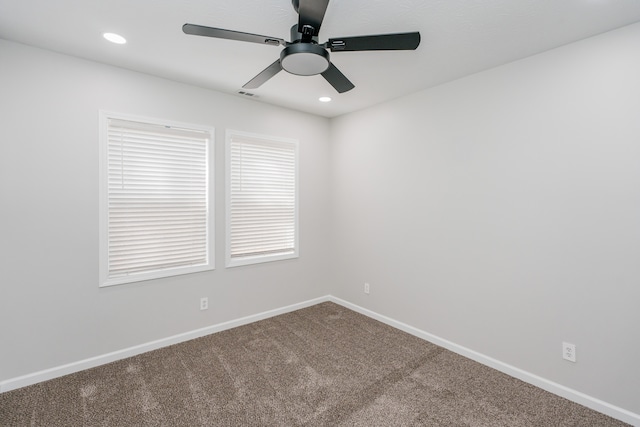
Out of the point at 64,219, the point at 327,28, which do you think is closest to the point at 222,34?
the point at 327,28

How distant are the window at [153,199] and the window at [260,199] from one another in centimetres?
29

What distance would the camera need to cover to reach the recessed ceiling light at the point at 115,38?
2174 millimetres

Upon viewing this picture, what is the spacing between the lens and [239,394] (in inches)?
90.4

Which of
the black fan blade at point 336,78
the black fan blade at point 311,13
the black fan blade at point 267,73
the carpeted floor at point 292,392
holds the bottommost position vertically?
the carpeted floor at point 292,392

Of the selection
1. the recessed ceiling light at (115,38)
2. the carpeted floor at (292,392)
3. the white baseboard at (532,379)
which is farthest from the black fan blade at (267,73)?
the white baseboard at (532,379)

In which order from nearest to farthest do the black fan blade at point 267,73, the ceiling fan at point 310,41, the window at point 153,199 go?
the ceiling fan at point 310,41, the black fan blade at point 267,73, the window at point 153,199

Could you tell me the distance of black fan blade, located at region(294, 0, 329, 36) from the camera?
55.7 inches

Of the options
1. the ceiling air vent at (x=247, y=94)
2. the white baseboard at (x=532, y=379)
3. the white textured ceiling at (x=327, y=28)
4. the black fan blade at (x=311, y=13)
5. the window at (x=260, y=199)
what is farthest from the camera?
the window at (x=260, y=199)

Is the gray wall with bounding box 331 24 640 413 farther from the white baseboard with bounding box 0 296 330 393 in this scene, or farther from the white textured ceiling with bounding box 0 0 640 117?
the white baseboard with bounding box 0 296 330 393

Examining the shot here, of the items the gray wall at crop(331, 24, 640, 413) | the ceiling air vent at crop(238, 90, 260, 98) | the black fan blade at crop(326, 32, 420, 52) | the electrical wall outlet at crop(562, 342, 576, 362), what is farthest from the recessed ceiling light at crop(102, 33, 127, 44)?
the electrical wall outlet at crop(562, 342, 576, 362)

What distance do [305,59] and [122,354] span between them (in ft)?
9.80

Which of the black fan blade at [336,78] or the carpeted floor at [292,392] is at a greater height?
the black fan blade at [336,78]

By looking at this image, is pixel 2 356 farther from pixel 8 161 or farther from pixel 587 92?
pixel 587 92

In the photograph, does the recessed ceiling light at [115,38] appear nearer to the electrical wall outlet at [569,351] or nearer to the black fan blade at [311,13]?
the black fan blade at [311,13]
